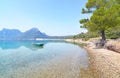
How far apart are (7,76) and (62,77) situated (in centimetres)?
448

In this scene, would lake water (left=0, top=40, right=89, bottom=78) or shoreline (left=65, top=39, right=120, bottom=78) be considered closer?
shoreline (left=65, top=39, right=120, bottom=78)

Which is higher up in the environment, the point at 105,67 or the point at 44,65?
the point at 105,67

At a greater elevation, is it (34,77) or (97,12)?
(97,12)

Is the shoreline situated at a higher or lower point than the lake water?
higher

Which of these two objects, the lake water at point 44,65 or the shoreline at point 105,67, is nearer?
the shoreline at point 105,67

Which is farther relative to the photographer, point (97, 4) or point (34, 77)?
point (97, 4)

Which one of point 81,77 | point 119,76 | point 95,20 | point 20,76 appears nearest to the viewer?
point 119,76

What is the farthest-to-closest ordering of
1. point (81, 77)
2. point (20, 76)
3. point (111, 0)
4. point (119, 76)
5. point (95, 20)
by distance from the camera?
1. point (111, 0)
2. point (95, 20)
3. point (20, 76)
4. point (81, 77)
5. point (119, 76)

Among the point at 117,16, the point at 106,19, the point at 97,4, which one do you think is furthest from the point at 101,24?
the point at 97,4

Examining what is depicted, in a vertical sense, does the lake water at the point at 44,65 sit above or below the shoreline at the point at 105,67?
below

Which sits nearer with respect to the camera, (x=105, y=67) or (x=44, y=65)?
(x=105, y=67)

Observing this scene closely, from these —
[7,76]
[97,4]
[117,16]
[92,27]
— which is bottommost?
[7,76]

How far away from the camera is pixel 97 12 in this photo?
94.7 ft

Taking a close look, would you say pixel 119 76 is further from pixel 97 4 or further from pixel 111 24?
pixel 97 4
